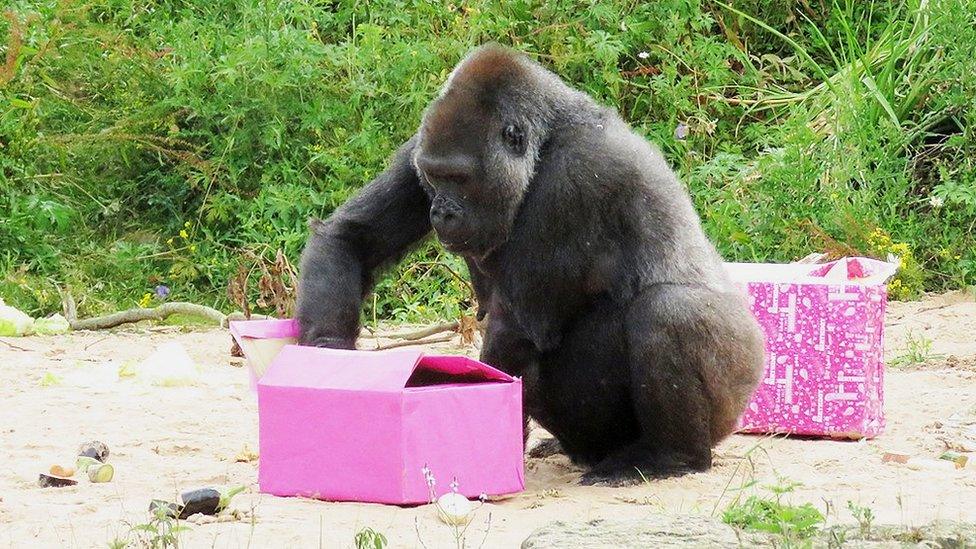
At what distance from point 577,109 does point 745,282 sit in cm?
99

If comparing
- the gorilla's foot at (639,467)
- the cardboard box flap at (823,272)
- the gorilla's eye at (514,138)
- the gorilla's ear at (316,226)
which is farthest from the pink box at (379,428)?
the cardboard box flap at (823,272)

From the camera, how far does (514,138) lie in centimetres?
405

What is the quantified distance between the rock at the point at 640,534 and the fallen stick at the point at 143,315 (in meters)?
4.04

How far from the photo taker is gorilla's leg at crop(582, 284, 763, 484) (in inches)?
156

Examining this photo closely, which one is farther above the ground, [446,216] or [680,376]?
[446,216]

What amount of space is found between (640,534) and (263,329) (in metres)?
1.72

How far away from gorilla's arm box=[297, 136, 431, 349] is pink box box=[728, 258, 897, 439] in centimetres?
123

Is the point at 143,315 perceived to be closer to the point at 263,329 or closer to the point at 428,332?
the point at 428,332

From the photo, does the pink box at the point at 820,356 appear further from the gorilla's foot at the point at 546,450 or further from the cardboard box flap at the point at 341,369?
the cardboard box flap at the point at 341,369

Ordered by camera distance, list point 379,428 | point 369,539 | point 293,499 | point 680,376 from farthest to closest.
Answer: point 680,376 < point 293,499 < point 379,428 < point 369,539

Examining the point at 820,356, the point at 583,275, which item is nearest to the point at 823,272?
the point at 820,356

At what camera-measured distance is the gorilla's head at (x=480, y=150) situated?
4.00 meters

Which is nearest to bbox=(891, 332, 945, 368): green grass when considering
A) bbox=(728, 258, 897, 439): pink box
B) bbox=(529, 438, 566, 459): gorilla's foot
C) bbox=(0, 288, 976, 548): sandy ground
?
→ bbox=(0, 288, 976, 548): sandy ground

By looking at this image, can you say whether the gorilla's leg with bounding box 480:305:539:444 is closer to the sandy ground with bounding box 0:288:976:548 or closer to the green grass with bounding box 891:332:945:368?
the sandy ground with bounding box 0:288:976:548
